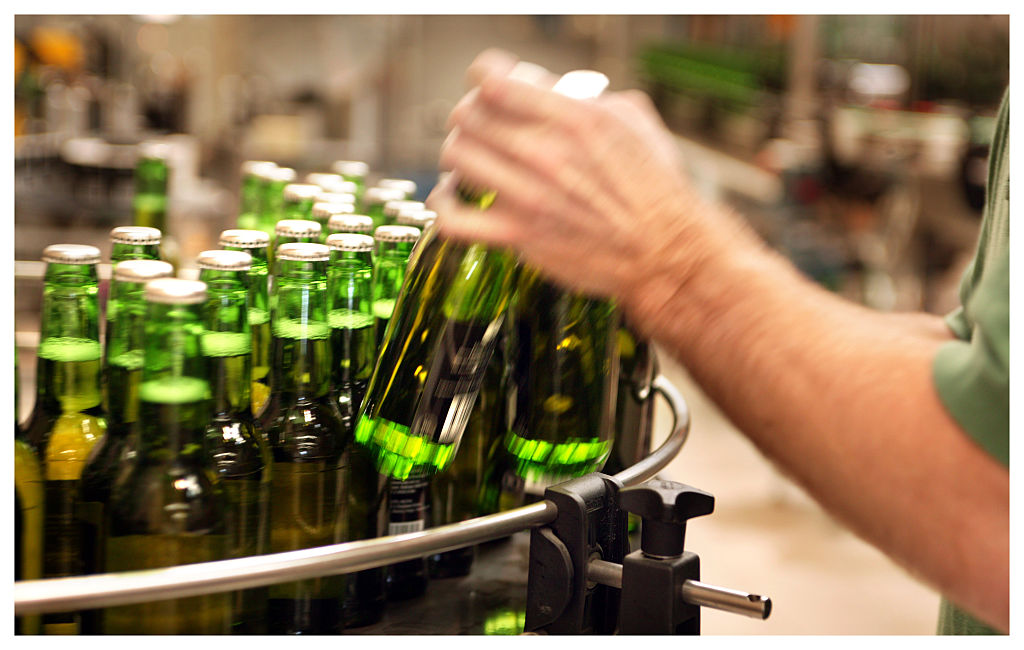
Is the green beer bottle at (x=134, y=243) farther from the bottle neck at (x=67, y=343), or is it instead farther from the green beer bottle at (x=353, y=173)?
the green beer bottle at (x=353, y=173)

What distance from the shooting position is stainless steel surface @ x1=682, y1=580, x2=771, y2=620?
0.56 metres

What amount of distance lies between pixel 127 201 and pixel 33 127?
0.77 m

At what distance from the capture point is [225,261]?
658 mm

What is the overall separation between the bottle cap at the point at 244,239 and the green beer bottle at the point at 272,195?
1.14ft

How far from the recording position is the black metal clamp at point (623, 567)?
0.58m

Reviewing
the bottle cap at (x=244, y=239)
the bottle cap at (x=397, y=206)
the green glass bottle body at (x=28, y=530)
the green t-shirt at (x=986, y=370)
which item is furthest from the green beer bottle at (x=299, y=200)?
the green t-shirt at (x=986, y=370)

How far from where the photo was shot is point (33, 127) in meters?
3.13

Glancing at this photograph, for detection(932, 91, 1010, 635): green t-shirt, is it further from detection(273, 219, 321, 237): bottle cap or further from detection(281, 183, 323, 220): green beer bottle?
detection(281, 183, 323, 220): green beer bottle

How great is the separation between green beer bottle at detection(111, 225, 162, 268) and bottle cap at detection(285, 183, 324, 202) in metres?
0.22

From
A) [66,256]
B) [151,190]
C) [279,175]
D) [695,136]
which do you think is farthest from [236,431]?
[695,136]

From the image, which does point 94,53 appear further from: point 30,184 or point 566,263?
point 566,263

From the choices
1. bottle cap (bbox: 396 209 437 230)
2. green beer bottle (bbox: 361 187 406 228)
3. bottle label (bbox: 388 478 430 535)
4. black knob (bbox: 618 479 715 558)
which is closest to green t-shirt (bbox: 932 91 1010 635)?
black knob (bbox: 618 479 715 558)

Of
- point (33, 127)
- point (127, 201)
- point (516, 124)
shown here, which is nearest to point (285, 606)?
point (516, 124)

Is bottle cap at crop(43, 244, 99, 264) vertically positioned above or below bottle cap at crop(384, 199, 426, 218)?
below
